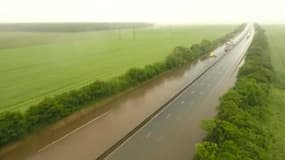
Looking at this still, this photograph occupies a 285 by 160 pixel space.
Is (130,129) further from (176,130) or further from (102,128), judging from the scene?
(176,130)

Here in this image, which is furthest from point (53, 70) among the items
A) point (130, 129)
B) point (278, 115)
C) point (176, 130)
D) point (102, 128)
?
point (278, 115)

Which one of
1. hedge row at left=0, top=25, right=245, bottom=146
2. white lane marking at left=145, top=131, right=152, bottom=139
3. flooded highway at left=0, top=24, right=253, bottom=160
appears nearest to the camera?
flooded highway at left=0, top=24, right=253, bottom=160

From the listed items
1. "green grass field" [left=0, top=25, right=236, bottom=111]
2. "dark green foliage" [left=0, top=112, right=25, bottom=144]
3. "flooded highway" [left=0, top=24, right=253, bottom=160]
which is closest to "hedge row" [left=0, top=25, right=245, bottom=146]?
"dark green foliage" [left=0, top=112, right=25, bottom=144]

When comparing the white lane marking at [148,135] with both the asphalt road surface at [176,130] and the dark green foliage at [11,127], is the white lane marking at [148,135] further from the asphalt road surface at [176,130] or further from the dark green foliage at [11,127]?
the dark green foliage at [11,127]

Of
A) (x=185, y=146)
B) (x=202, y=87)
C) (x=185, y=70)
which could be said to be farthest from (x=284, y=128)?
(x=185, y=70)

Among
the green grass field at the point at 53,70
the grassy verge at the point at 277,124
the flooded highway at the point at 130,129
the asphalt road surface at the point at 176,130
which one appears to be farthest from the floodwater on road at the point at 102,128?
the grassy verge at the point at 277,124

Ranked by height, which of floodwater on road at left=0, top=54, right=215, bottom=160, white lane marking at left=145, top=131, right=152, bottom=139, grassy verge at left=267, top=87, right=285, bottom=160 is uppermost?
grassy verge at left=267, top=87, right=285, bottom=160

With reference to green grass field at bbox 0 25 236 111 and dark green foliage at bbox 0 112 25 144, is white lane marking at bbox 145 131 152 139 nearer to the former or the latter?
dark green foliage at bbox 0 112 25 144
